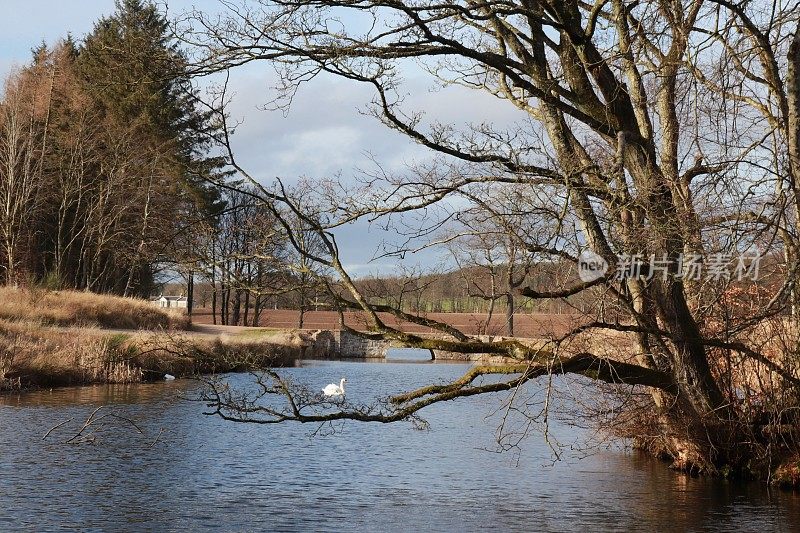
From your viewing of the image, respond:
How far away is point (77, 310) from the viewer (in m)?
27.9

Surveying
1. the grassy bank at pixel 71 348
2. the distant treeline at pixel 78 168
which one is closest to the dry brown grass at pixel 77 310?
the grassy bank at pixel 71 348

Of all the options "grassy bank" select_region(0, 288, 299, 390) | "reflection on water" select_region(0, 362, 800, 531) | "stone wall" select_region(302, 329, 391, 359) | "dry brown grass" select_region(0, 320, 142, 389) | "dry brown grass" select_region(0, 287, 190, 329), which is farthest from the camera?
"stone wall" select_region(302, 329, 391, 359)

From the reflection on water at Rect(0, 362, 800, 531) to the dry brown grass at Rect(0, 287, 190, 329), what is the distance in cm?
1009

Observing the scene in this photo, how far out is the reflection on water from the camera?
8.29 m

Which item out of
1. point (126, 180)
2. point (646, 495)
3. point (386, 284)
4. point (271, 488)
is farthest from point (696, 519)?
point (126, 180)

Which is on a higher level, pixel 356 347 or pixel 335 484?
pixel 356 347

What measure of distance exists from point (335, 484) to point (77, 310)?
20.2m

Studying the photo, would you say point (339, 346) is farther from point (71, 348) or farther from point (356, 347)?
point (71, 348)

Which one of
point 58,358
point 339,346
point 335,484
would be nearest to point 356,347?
point 339,346

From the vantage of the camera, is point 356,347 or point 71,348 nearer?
point 71,348

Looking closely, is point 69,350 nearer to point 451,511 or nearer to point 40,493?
point 40,493

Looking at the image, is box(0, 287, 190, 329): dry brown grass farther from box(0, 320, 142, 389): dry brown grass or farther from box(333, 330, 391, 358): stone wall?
box(333, 330, 391, 358): stone wall

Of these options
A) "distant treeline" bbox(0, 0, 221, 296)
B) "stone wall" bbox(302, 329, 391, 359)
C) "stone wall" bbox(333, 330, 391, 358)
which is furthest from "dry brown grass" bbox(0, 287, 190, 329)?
"stone wall" bbox(333, 330, 391, 358)

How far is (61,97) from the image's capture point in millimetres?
33469
